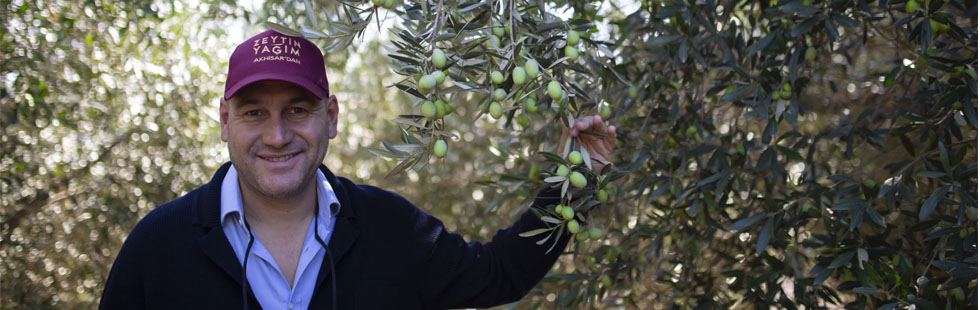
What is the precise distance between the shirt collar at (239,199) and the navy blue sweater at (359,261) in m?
0.02

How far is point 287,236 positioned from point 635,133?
3.59ft

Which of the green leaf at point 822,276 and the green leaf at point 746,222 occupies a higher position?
the green leaf at point 746,222

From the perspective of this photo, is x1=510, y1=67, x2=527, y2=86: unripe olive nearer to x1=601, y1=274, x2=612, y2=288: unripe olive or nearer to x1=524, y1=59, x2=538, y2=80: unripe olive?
x1=524, y1=59, x2=538, y2=80: unripe olive

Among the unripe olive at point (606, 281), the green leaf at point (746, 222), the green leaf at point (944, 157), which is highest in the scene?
the green leaf at point (944, 157)

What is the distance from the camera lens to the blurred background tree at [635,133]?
1857 mm

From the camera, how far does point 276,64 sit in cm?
186

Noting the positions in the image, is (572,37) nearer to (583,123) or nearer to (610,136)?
(583,123)

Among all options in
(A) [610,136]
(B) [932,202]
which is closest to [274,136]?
(A) [610,136]

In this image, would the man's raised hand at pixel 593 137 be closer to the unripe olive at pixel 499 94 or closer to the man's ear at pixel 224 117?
the unripe olive at pixel 499 94

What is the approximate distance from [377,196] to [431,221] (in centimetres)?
16

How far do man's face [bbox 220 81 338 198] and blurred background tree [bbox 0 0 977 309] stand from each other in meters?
0.16

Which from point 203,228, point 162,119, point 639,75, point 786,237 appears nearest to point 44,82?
point 162,119

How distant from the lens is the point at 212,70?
411 centimetres

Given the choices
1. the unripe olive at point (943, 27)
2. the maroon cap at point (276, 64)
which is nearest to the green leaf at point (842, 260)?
the unripe olive at point (943, 27)
